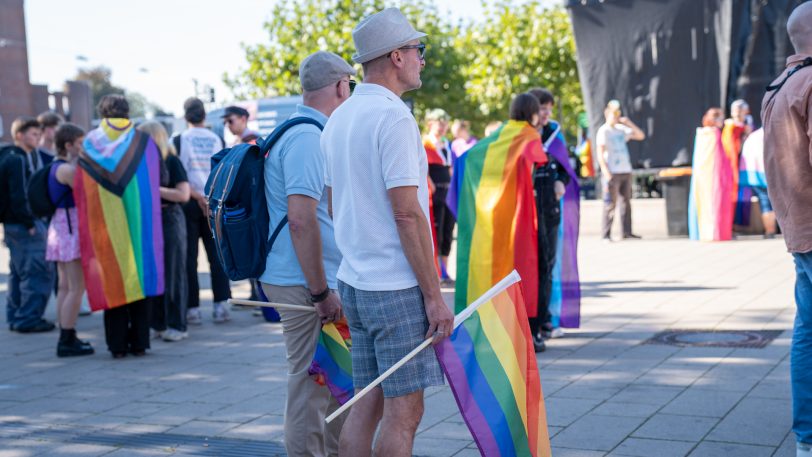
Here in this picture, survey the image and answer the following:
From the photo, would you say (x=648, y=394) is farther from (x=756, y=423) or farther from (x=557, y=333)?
(x=557, y=333)

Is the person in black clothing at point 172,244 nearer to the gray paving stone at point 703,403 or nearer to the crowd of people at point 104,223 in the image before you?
the crowd of people at point 104,223

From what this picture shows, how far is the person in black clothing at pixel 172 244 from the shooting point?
27.6ft

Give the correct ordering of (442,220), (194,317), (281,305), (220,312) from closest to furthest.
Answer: (281,305)
(194,317)
(220,312)
(442,220)

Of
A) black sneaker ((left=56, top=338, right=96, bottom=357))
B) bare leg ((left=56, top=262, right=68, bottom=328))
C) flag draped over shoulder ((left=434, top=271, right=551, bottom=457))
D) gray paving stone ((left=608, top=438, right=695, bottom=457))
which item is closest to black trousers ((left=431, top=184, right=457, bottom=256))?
bare leg ((left=56, top=262, right=68, bottom=328))

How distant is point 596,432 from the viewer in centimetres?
517

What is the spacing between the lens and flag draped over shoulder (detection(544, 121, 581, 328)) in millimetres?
7754

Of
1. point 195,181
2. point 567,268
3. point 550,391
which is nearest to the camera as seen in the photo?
point 550,391

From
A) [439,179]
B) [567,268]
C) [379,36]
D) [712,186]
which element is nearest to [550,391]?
[567,268]

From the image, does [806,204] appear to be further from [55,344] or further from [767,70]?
[767,70]

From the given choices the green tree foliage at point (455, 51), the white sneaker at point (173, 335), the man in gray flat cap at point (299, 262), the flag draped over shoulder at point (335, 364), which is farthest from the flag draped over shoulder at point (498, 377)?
the green tree foliage at point (455, 51)

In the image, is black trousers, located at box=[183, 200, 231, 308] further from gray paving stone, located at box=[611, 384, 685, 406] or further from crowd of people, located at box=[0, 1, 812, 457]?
gray paving stone, located at box=[611, 384, 685, 406]

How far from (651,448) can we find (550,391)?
1.37 m

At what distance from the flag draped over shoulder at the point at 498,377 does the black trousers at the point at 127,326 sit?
4.72 metres

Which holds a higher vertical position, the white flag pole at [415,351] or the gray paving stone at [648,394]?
the white flag pole at [415,351]
